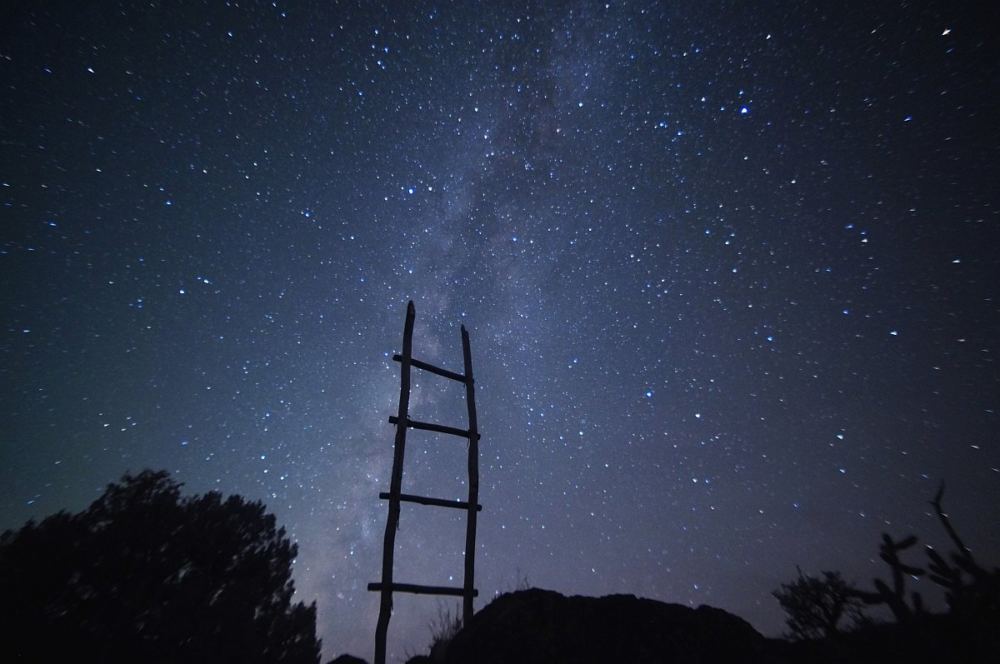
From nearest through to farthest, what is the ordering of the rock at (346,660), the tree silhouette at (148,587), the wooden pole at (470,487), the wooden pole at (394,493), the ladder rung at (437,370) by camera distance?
1. the wooden pole at (394,493)
2. the wooden pole at (470,487)
3. the ladder rung at (437,370)
4. the rock at (346,660)
5. the tree silhouette at (148,587)

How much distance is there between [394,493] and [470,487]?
1357 millimetres

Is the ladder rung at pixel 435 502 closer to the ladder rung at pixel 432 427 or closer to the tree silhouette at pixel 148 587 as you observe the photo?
the ladder rung at pixel 432 427

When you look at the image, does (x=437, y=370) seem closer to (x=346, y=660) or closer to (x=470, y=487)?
(x=470, y=487)

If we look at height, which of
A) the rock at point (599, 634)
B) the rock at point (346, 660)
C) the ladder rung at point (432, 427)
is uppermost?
the ladder rung at point (432, 427)

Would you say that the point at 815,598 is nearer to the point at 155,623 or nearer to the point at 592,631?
the point at 592,631

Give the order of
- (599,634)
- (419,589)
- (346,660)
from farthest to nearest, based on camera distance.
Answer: (346,660) < (419,589) < (599,634)

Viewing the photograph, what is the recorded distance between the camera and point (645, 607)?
439 cm

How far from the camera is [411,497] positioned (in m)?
5.69

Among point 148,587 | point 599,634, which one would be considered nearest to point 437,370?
point 599,634

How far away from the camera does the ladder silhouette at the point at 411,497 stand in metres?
4.82

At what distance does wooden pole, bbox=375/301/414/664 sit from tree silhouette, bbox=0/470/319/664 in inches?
570

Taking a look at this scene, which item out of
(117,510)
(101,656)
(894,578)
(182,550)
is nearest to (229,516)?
(182,550)

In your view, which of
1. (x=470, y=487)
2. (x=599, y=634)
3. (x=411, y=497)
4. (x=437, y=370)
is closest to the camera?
(x=599, y=634)

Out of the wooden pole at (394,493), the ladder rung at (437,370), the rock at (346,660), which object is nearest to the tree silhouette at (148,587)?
the rock at (346,660)
